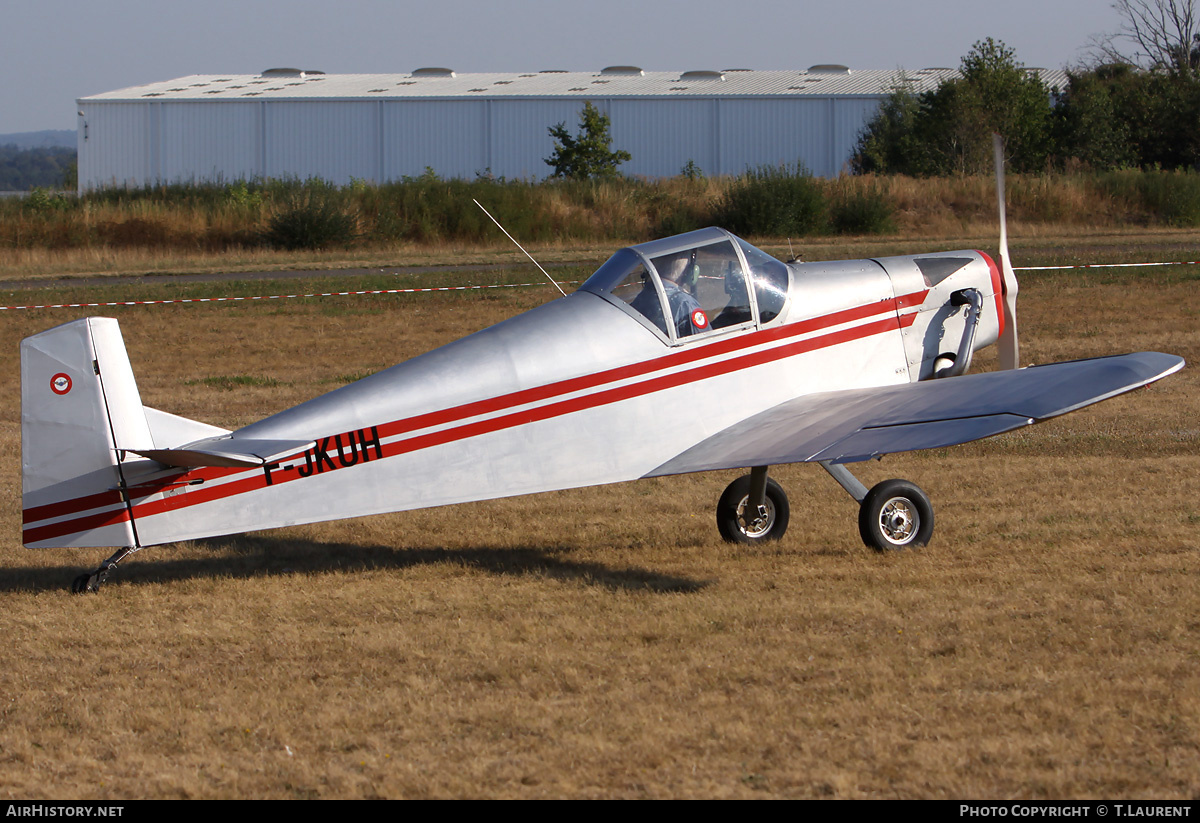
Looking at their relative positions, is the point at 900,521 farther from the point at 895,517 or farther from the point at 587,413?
the point at 587,413

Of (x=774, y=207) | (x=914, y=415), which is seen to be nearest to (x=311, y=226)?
(x=774, y=207)

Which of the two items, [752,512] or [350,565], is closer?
[350,565]

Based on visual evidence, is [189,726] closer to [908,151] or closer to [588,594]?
[588,594]

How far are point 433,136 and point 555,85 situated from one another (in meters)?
6.66

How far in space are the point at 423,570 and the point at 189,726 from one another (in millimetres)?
2711

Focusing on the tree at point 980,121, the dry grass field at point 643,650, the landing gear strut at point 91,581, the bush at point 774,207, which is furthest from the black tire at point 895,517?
the tree at point 980,121

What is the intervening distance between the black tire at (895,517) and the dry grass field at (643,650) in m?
0.15

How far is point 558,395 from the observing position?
6.99 metres

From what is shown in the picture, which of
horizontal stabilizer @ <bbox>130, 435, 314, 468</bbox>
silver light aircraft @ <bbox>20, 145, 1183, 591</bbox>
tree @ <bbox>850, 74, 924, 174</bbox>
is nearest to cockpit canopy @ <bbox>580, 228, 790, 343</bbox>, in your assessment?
silver light aircraft @ <bbox>20, 145, 1183, 591</bbox>

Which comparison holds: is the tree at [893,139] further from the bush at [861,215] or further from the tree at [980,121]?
the bush at [861,215]

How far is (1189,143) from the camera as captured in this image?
1604 inches

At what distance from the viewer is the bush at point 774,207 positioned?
99.2 ft

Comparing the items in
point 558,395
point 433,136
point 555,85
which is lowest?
point 558,395

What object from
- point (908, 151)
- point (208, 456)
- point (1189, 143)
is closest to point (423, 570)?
point (208, 456)
